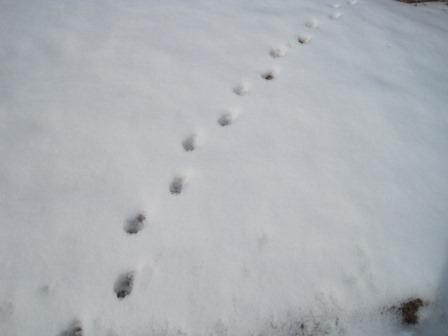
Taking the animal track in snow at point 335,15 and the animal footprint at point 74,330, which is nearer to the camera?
the animal footprint at point 74,330

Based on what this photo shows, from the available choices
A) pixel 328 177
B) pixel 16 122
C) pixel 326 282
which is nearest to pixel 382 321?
pixel 326 282

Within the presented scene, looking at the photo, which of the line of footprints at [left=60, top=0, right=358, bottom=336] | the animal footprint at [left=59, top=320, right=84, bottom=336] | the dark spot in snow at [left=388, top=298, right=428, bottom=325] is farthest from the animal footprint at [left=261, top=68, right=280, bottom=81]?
the animal footprint at [left=59, top=320, right=84, bottom=336]

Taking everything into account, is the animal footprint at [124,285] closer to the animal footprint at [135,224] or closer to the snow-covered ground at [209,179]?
the snow-covered ground at [209,179]

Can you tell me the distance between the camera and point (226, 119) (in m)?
2.18

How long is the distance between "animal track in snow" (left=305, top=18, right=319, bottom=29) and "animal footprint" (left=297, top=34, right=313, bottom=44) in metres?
0.20

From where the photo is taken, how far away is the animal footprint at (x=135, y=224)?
1626mm

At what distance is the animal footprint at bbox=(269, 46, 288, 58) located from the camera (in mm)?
2751

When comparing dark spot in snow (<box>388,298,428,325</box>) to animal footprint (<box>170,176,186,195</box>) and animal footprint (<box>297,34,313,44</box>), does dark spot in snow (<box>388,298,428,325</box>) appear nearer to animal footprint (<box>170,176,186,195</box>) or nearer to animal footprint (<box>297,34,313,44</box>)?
animal footprint (<box>170,176,186,195</box>)

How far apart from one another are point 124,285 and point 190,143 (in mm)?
918

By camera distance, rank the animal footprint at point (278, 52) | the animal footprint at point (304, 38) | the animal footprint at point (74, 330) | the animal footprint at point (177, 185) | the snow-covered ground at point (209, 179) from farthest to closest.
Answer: the animal footprint at point (304, 38) < the animal footprint at point (278, 52) < the animal footprint at point (177, 185) < the snow-covered ground at point (209, 179) < the animal footprint at point (74, 330)

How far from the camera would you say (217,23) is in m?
2.94

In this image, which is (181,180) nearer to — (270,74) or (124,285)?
(124,285)

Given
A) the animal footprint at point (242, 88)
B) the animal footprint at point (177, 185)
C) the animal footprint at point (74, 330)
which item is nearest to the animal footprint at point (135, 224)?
A: the animal footprint at point (177, 185)

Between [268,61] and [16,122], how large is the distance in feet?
6.27
